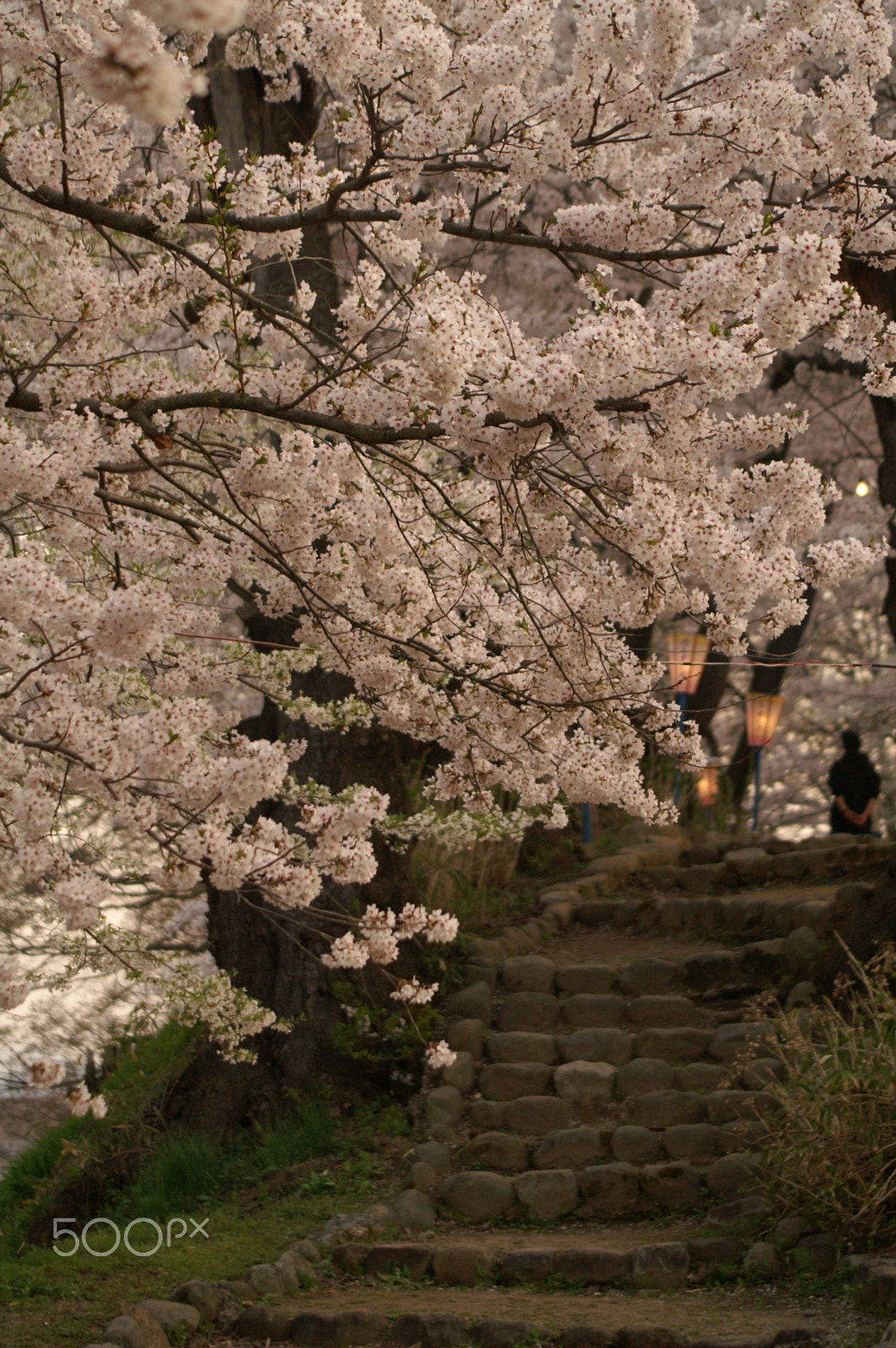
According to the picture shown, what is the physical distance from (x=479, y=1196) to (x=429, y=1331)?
1577 millimetres

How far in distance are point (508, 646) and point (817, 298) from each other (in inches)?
81.8

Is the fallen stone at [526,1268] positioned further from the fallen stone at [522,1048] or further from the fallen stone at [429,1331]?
the fallen stone at [522,1048]

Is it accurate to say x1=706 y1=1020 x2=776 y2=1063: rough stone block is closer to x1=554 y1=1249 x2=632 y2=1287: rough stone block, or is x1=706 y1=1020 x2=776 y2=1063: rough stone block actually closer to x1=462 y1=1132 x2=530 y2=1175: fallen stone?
x1=462 y1=1132 x2=530 y2=1175: fallen stone

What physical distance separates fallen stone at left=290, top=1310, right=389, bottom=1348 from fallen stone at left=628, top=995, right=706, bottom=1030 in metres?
3.50

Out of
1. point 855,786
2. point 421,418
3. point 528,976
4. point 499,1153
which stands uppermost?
point 421,418

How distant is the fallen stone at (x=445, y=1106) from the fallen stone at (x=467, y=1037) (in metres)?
0.38

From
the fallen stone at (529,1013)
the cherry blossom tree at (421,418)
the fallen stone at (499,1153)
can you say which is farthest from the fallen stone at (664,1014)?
the cherry blossom tree at (421,418)

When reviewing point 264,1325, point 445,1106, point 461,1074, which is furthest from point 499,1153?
point 264,1325

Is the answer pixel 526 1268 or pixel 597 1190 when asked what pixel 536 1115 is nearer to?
pixel 597 1190

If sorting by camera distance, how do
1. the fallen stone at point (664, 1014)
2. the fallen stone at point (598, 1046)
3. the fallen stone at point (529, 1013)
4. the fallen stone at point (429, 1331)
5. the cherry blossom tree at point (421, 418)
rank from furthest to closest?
the fallen stone at point (529, 1013)
the fallen stone at point (664, 1014)
the fallen stone at point (598, 1046)
the fallen stone at point (429, 1331)
the cherry blossom tree at point (421, 418)

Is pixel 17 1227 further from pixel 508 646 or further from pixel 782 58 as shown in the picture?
pixel 782 58

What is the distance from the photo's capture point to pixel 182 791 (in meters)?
3.44

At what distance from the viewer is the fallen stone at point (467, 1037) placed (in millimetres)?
7859

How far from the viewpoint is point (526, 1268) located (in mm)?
5594
